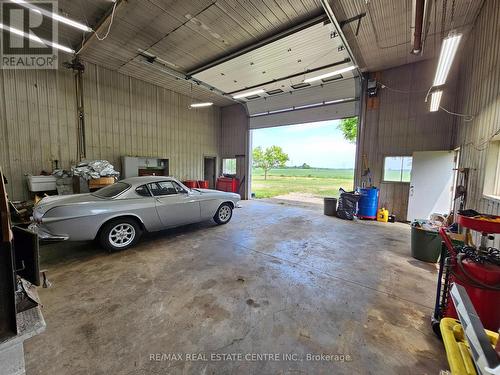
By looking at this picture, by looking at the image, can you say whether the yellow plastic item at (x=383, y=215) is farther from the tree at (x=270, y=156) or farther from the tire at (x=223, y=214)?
the tree at (x=270, y=156)

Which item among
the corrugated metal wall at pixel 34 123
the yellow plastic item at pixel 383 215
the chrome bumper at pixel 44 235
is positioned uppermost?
the corrugated metal wall at pixel 34 123

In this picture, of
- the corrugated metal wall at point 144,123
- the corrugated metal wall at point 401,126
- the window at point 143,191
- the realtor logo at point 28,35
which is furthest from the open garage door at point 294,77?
the window at point 143,191

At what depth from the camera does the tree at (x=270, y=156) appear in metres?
31.0

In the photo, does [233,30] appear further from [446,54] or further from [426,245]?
[426,245]

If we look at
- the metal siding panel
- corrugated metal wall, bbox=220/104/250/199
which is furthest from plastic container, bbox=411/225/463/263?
corrugated metal wall, bbox=220/104/250/199

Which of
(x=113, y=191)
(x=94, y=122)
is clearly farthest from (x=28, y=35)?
(x=113, y=191)

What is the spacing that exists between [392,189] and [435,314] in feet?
18.2

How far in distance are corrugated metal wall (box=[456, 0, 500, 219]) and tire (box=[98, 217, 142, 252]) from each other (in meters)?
5.64

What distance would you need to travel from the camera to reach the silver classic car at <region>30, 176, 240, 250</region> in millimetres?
3129

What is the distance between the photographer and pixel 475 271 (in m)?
1.78

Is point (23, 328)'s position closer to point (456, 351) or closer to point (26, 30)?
point (456, 351)

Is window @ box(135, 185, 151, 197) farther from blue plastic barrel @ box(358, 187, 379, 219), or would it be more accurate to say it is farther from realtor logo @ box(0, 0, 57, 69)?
blue plastic barrel @ box(358, 187, 379, 219)

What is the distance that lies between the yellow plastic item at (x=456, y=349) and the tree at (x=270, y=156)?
98.2 feet

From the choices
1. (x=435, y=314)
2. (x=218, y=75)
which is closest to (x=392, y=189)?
(x=435, y=314)
